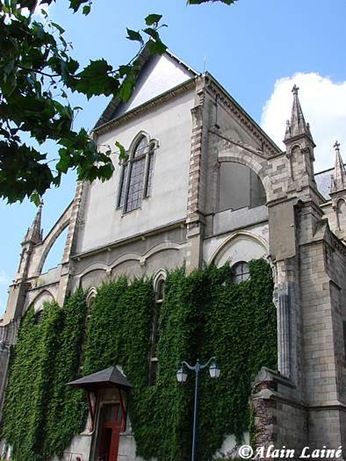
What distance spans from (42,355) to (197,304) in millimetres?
8717

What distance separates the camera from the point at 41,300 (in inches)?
998

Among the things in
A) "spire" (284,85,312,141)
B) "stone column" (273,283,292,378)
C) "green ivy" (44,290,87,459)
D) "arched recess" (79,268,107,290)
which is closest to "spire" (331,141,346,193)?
"spire" (284,85,312,141)

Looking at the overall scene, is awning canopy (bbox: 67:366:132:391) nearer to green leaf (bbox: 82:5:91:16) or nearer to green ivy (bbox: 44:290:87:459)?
green ivy (bbox: 44:290:87:459)

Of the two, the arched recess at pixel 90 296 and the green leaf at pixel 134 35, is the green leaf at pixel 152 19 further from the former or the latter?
the arched recess at pixel 90 296

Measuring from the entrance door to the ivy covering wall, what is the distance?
3.07 feet

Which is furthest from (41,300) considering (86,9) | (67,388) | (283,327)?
(86,9)

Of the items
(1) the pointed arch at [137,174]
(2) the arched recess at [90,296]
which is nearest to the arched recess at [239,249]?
(1) the pointed arch at [137,174]

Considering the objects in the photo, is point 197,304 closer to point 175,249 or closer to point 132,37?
point 175,249

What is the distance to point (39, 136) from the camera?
537cm

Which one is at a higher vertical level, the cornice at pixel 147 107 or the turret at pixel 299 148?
the cornice at pixel 147 107

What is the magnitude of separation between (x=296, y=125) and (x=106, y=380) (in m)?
11.4

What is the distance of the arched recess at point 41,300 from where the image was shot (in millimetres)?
24938

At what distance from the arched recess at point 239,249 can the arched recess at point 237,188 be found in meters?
2.38

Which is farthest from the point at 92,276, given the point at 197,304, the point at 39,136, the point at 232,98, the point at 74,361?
the point at 39,136
